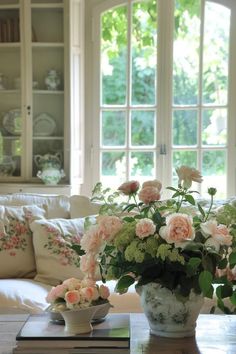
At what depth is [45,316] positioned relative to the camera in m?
1.60

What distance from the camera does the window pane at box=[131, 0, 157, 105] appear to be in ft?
14.3

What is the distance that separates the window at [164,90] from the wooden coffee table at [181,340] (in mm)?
2773

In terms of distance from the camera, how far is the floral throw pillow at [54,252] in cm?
268

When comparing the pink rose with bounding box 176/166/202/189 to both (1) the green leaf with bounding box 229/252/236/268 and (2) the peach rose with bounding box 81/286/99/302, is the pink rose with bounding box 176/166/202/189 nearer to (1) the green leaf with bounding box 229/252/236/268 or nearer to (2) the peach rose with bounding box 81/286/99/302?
(1) the green leaf with bounding box 229/252/236/268

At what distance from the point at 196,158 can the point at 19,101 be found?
1.60m

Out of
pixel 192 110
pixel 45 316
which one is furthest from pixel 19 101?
pixel 45 316

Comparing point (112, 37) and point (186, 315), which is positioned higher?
point (112, 37)

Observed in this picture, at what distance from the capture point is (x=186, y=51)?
4336 mm

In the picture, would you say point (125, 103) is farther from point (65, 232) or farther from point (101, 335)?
point (101, 335)

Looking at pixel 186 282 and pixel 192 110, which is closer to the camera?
pixel 186 282

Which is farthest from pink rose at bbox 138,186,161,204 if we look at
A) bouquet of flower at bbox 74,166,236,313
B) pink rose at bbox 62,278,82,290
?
pink rose at bbox 62,278,82,290

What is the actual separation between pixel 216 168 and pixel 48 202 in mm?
1843

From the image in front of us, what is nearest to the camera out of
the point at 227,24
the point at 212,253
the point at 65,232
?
the point at 212,253

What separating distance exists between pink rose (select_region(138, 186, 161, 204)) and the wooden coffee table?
405mm
